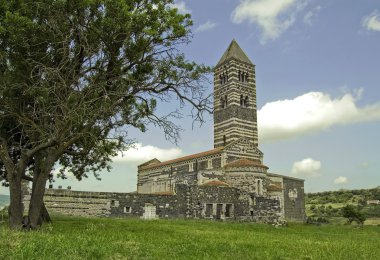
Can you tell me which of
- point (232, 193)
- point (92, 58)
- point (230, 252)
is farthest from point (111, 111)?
point (232, 193)

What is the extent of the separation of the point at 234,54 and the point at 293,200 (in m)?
26.1

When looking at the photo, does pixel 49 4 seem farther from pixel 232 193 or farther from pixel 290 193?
pixel 290 193

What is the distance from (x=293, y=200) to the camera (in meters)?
55.0

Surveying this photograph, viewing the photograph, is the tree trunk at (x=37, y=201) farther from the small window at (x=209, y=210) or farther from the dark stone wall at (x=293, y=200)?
the dark stone wall at (x=293, y=200)

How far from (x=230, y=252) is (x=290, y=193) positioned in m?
47.0

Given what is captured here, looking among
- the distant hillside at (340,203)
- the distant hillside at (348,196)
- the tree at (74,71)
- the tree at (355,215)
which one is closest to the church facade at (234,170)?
the tree at (355,215)

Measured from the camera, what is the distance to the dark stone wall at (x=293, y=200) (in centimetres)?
5381

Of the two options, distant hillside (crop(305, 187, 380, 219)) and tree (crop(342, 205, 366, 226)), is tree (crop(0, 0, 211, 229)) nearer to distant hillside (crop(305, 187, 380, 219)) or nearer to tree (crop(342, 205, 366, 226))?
tree (crop(342, 205, 366, 226))

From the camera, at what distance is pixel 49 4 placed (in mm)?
15250

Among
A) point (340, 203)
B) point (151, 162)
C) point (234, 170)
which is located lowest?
point (340, 203)

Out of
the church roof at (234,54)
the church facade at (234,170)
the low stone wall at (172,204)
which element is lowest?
the low stone wall at (172,204)

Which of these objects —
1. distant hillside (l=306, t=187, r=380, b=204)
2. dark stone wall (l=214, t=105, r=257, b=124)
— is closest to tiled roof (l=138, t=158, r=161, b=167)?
dark stone wall (l=214, t=105, r=257, b=124)

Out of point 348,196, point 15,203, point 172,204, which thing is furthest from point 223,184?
point 348,196

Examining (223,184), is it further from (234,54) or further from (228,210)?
(234,54)
